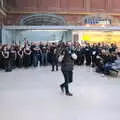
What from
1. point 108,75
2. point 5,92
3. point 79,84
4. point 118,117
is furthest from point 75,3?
point 118,117

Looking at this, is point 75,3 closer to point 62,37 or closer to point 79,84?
point 62,37

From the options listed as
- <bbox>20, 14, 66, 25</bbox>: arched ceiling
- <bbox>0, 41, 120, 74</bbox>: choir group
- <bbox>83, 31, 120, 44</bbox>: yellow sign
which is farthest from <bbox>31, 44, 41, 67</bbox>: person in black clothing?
<bbox>20, 14, 66, 25</bbox>: arched ceiling

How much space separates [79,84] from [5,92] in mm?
2871

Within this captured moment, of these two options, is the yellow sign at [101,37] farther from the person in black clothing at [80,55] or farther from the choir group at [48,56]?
the person in black clothing at [80,55]

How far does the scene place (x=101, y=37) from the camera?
2716cm

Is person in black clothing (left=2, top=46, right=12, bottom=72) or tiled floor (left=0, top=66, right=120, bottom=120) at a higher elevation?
person in black clothing (left=2, top=46, right=12, bottom=72)

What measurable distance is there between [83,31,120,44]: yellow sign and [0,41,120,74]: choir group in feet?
19.0

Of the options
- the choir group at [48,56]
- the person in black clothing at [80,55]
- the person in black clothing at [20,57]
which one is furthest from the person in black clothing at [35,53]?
the person in black clothing at [80,55]

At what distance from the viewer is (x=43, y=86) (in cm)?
1138

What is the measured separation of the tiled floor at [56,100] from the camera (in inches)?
287

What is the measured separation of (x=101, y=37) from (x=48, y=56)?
29.0 ft

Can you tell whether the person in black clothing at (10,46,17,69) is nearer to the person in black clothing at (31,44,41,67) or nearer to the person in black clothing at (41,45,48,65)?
the person in black clothing at (31,44,41,67)

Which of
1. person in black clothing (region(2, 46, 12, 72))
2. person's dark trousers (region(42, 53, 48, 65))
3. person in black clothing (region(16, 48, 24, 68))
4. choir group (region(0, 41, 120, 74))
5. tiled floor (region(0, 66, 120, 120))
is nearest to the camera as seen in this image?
tiled floor (region(0, 66, 120, 120))

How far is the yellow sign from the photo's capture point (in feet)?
87.6
